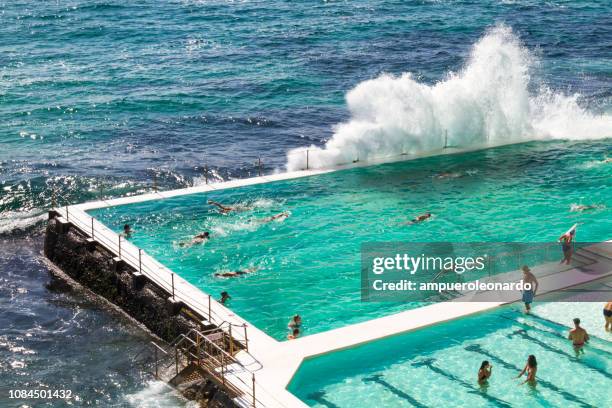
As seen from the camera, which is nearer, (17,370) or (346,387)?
(346,387)

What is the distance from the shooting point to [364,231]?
31.1 metres

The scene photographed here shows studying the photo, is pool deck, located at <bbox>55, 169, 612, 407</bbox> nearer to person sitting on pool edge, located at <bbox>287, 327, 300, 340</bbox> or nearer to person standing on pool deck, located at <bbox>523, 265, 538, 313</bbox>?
person sitting on pool edge, located at <bbox>287, 327, 300, 340</bbox>

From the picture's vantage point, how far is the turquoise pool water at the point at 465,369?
2136cm

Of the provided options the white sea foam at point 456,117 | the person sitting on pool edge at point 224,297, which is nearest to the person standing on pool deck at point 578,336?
the person sitting on pool edge at point 224,297

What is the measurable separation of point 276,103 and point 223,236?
23.6m

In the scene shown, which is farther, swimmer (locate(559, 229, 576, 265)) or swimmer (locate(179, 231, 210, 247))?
swimmer (locate(179, 231, 210, 247))

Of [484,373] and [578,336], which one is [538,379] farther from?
[578,336]

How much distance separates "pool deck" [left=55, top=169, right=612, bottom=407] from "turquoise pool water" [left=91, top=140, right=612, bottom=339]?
0.66 m

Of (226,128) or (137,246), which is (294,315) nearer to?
(137,246)

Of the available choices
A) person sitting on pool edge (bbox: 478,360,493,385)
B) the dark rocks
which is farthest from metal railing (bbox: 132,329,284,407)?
person sitting on pool edge (bbox: 478,360,493,385)

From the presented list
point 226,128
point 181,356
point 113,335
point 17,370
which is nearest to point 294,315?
point 181,356

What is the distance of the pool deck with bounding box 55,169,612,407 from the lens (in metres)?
22.0

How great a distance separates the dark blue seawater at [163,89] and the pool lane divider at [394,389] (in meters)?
5.19

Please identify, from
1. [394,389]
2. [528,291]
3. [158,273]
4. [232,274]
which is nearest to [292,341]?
[394,389]
